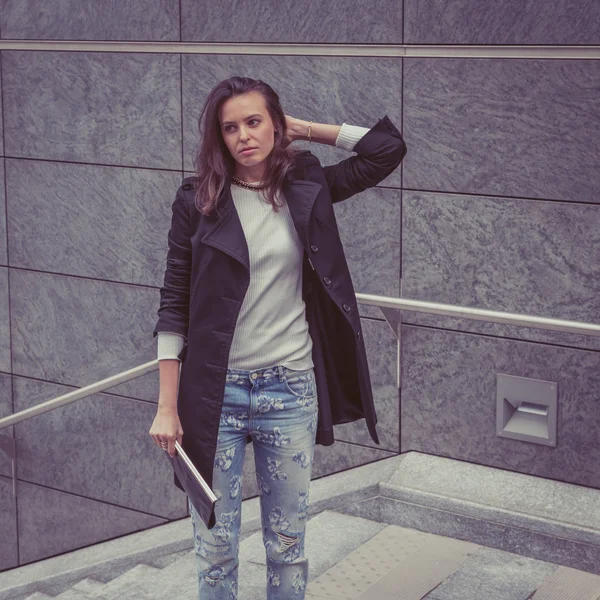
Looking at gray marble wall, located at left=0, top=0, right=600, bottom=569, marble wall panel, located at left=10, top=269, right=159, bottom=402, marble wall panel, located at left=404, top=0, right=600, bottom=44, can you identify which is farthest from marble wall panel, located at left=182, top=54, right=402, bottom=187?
marble wall panel, located at left=10, top=269, right=159, bottom=402

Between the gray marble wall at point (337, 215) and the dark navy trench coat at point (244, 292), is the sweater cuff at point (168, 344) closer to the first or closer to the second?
the dark navy trench coat at point (244, 292)

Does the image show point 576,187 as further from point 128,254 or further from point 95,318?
point 95,318

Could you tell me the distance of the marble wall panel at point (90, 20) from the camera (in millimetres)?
5445

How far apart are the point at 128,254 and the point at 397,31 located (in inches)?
82.6

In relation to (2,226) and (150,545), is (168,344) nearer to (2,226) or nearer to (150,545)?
(150,545)

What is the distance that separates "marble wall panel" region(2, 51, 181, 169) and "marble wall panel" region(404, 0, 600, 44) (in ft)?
4.87

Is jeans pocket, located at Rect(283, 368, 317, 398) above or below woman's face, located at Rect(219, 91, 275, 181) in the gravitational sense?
below

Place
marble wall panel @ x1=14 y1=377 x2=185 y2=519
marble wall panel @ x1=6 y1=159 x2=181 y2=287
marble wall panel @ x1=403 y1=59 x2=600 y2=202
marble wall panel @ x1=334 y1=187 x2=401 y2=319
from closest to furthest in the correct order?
1. marble wall panel @ x1=403 y1=59 x2=600 y2=202
2. marble wall panel @ x1=334 y1=187 x2=401 y2=319
3. marble wall panel @ x1=6 y1=159 x2=181 y2=287
4. marble wall panel @ x1=14 y1=377 x2=185 y2=519

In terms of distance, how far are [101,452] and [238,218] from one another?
3.73 metres

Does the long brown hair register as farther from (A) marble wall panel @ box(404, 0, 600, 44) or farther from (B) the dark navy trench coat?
(A) marble wall panel @ box(404, 0, 600, 44)

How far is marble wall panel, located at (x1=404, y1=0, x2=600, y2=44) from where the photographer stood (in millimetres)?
4125

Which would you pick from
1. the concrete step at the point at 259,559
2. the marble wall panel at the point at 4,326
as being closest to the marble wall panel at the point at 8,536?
the marble wall panel at the point at 4,326

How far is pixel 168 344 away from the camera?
9.49 feet

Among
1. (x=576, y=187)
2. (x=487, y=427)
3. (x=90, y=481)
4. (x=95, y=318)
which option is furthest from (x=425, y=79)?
(x=90, y=481)
